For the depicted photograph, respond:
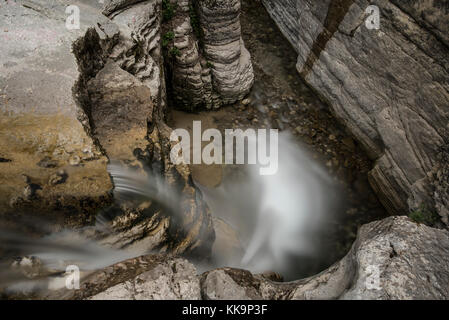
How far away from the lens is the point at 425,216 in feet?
10.7

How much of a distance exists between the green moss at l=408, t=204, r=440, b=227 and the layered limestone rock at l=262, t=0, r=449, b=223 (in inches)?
3.1

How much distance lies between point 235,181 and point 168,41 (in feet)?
7.52

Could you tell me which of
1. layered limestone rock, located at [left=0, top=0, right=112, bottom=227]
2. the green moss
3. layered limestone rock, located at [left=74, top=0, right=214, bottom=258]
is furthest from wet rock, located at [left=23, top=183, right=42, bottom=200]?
the green moss

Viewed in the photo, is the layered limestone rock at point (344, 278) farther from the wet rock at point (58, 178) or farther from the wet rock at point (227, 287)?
the wet rock at point (58, 178)

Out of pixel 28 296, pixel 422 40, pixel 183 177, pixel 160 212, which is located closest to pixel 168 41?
pixel 183 177

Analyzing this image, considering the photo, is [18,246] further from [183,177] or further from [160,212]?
[183,177]

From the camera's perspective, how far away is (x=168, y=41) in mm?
4133

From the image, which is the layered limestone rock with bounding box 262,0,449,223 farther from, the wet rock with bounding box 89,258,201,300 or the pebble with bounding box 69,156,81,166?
the pebble with bounding box 69,156,81,166

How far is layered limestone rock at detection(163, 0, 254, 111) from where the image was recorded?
4.12 metres

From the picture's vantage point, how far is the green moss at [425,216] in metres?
3.17

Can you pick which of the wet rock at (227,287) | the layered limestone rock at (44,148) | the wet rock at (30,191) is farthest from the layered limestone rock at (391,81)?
the wet rock at (30,191)
